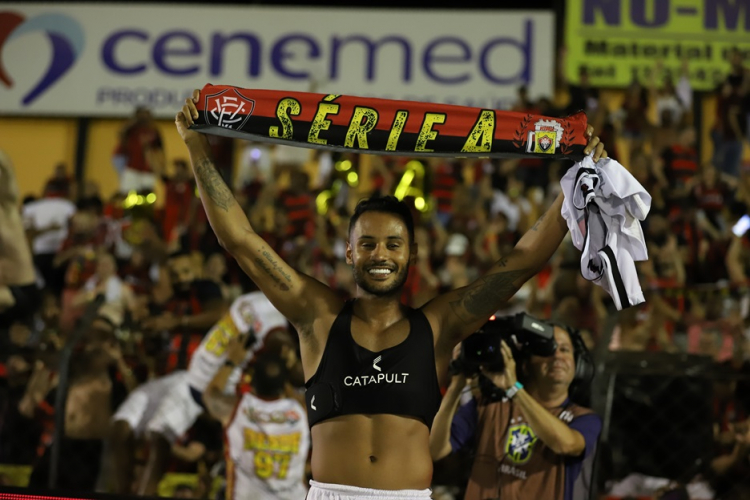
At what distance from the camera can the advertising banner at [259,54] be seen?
12.5 meters

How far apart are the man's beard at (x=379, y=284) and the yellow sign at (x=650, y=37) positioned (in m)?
9.17

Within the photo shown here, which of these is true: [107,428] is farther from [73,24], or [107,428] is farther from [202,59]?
[73,24]

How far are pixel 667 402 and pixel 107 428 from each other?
128 inches

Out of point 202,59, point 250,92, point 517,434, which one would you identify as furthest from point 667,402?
point 202,59

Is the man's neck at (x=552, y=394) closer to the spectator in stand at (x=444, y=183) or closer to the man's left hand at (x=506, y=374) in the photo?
the man's left hand at (x=506, y=374)

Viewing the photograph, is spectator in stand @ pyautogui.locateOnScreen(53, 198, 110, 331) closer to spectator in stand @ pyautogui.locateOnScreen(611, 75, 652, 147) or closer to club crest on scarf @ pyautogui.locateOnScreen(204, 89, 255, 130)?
club crest on scarf @ pyautogui.locateOnScreen(204, 89, 255, 130)

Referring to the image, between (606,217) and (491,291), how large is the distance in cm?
48

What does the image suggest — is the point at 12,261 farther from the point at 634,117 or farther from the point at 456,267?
the point at 634,117

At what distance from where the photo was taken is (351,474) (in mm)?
3281

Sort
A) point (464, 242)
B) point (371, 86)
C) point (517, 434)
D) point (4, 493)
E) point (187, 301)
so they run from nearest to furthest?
point (4, 493) < point (517, 434) < point (187, 301) < point (464, 242) < point (371, 86)

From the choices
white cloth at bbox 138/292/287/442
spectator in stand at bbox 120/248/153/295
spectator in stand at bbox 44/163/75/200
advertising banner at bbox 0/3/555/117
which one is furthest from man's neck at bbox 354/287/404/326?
advertising banner at bbox 0/3/555/117

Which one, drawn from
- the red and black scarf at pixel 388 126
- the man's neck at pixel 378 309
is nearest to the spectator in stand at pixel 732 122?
the red and black scarf at pixel 388 126

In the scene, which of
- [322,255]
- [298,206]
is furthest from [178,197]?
[322,255]

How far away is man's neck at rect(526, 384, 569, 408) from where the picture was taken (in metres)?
4.29
